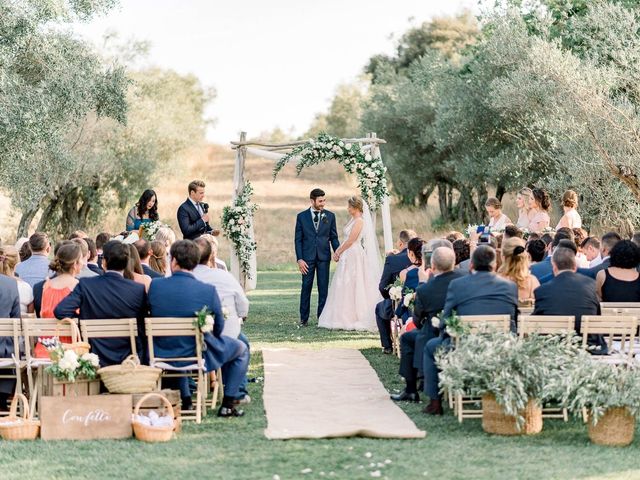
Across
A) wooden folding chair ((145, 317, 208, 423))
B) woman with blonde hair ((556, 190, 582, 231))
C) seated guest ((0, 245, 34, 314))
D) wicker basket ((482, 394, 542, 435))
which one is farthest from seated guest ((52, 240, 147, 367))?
woman with blonde hair ((556, 190, 582, 231))

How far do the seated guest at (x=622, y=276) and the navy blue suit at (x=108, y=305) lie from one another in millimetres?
4167

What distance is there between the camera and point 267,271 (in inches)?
1131

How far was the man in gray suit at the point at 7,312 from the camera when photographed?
8.33 m

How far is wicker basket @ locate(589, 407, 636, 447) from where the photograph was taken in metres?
7.19

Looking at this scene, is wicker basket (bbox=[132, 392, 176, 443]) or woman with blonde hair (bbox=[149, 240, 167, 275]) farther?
woman with blonde hair (bbox=[149, 240, 167, 275])

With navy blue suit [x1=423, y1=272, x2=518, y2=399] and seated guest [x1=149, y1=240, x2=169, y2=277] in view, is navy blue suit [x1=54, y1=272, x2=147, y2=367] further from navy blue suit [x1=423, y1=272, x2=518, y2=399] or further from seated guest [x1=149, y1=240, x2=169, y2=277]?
navy blue suit [x1=423, y1=272, x2=518, y2=399]

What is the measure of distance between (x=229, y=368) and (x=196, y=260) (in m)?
0.94

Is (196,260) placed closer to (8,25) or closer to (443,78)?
(8,25)

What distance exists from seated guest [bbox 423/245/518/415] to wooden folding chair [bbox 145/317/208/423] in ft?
6.11

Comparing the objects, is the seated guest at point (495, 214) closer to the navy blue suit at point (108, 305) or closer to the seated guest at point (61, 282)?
the navy blue suit at point (108, 305)

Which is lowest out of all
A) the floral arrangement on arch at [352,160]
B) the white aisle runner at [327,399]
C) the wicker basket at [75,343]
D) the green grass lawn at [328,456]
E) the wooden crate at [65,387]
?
the green grass lawn at [328,456]

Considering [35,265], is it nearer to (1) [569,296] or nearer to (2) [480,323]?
(2) [480,323]

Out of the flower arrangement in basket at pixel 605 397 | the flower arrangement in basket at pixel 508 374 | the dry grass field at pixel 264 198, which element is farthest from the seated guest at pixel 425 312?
the dry grass field at pixel 264 198

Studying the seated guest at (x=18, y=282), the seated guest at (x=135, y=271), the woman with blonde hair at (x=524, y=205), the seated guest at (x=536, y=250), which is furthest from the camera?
the woman with blonde hair at (x=524, y=205)
